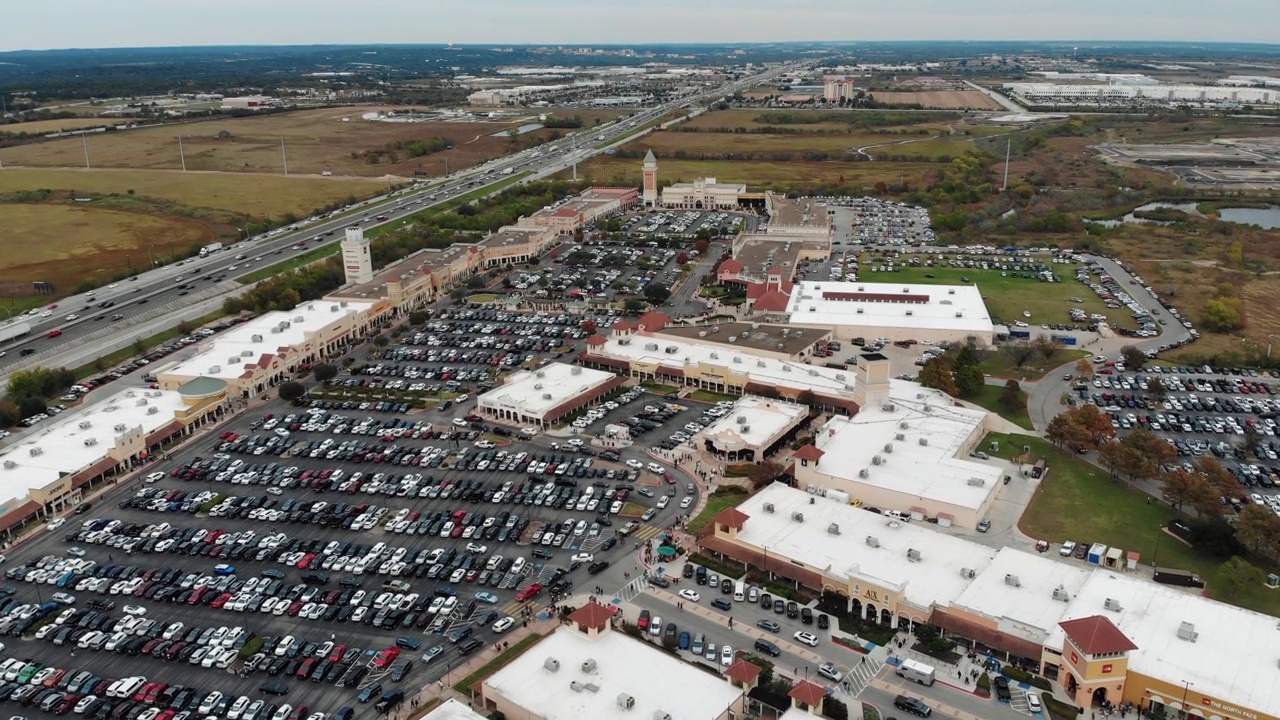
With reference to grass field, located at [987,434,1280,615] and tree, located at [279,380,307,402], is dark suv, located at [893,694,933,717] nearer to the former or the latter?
grass field, located at [987,434,1280,615]

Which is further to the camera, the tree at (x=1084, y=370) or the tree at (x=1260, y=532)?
the tree at (x=1084, y=370)

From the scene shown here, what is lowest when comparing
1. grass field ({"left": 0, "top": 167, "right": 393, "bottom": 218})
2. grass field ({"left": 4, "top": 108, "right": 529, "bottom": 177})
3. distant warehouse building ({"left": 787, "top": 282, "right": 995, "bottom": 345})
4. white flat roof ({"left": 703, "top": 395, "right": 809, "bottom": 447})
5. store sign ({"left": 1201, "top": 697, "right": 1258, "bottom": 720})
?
store sign ({"left": 1201, "top": 697, "right": 1258, "bottom": 720})

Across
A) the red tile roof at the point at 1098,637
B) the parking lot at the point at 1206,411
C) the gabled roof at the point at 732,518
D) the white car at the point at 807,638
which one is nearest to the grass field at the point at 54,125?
the gabled roof at the point at 732,518

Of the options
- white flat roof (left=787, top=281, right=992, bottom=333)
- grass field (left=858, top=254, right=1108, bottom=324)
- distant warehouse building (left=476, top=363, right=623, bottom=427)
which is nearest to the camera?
distant warehouse building (left=476, top=363, right=623, bottom=427)

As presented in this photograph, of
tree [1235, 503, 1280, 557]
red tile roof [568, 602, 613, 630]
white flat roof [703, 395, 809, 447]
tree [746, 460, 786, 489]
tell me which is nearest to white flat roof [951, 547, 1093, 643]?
tree [1235, 503, 1280, 557]

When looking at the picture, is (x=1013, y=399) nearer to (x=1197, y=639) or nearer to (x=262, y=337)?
(x=1197, y=639)

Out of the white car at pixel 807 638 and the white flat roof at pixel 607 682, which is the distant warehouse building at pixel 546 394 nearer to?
the white flat roof at pixel 607 682
